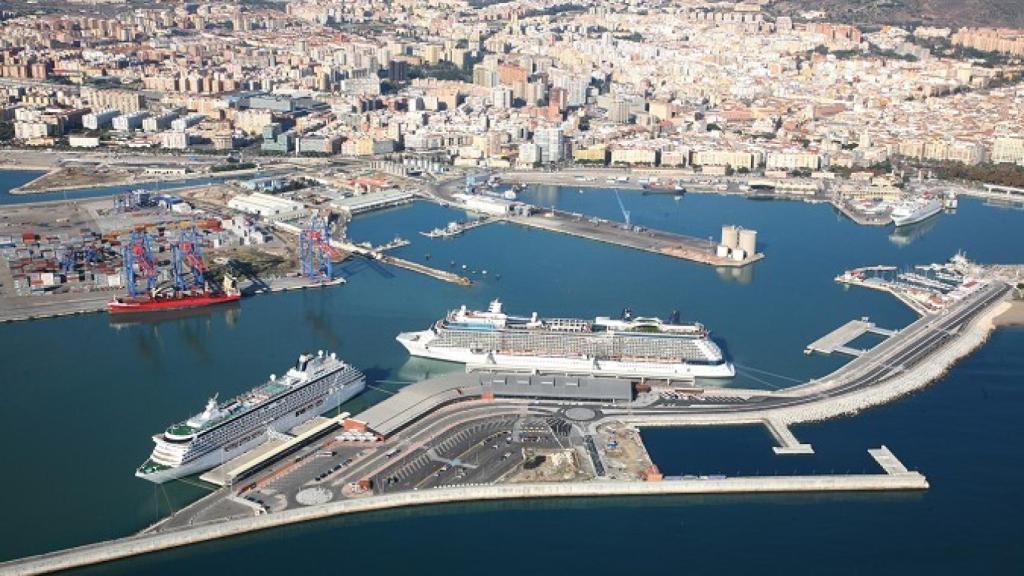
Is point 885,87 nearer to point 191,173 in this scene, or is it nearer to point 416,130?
point 416,130

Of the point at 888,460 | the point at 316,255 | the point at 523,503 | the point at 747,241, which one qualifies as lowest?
the point at 523,503

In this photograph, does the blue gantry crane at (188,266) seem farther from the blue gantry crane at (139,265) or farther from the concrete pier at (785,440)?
the concrete pier at (785,440)

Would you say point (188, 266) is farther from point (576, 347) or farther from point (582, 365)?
point (582, 365)

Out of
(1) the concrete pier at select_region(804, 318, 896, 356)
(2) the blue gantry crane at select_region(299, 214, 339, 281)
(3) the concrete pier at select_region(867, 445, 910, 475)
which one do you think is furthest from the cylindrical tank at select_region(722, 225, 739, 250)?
(3) the concrete pier at select_region(867, 445, 910, 475)

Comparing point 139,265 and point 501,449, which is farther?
point 139,265

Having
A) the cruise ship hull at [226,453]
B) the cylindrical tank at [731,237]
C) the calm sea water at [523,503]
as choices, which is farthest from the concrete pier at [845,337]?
the cruise ship hull at [226,453]

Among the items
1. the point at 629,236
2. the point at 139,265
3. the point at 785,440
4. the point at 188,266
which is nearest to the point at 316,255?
the point at 188,266
